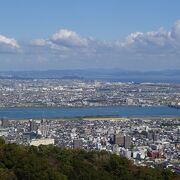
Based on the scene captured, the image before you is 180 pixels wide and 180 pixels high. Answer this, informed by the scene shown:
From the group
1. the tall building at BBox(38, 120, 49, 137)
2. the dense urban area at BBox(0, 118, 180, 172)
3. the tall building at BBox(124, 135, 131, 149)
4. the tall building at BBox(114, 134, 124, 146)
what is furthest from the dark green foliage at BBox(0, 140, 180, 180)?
the tall building at BBox(38, 120, 49, 137)

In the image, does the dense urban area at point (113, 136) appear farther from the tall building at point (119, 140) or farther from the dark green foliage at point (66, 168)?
the dark green foliage at point (66, 168)

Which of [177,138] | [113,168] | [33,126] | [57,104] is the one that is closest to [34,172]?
[113,168]

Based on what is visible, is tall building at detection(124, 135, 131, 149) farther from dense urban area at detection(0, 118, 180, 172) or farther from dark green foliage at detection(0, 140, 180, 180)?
dark green foliage at detection(0, 140, 180, 180)

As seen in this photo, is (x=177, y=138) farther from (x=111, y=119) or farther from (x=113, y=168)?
(x=113, y=168)

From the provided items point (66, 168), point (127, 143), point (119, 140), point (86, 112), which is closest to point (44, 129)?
point (119, 140)

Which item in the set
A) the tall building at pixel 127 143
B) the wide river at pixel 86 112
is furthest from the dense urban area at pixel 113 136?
the wide river at pixel 86 112

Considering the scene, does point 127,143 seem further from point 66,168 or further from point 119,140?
point 66,168
